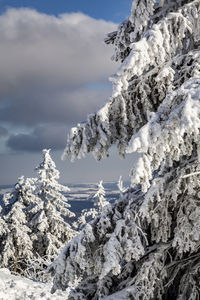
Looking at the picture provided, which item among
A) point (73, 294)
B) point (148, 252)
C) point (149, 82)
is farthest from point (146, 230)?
point (149, 82)

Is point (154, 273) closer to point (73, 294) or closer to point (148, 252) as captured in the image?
point (148, 252)

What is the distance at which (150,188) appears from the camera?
5766 millimetres

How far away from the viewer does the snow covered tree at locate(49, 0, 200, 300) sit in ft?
18.4

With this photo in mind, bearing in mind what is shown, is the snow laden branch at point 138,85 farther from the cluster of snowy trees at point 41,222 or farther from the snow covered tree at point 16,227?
the snow covered tree at point 16,227

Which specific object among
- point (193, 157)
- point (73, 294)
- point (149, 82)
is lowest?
point (73, 294)

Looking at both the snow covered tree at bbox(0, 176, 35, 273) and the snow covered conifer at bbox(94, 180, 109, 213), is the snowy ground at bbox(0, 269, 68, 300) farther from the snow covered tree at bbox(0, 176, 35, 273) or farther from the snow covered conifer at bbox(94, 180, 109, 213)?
the snow covered conifer at bbox(94, 180, 109, 213)

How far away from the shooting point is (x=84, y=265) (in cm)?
626

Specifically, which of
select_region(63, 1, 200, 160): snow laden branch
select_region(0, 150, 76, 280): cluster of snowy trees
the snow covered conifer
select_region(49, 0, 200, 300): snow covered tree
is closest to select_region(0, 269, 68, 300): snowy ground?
select_region(49, 0, 200, 300): snow covered tree

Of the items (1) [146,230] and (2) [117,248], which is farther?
(1) [146,230]

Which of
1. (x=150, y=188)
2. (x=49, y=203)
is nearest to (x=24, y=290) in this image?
(x=150, y=188)

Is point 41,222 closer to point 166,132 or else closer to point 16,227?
point 16,227

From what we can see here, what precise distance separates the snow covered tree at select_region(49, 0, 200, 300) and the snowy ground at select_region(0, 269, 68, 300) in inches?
160

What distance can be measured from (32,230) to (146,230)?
20.9 metres

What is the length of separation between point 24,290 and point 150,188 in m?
6.99
